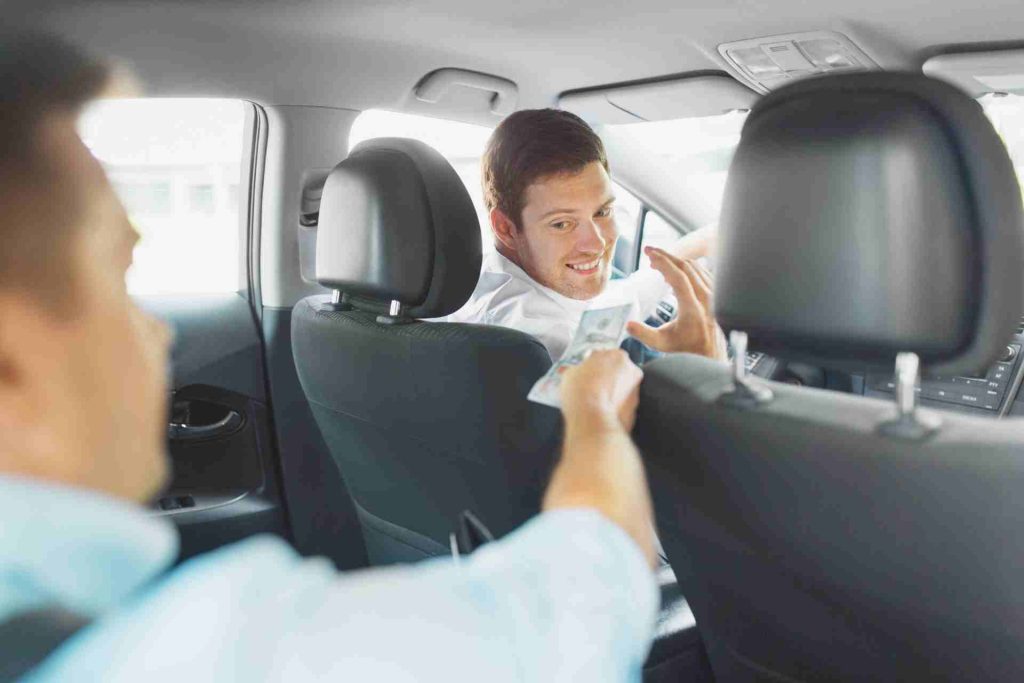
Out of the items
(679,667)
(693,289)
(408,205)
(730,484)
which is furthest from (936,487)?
(408,205)

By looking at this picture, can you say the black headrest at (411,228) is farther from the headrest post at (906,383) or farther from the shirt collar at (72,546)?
the shirt collar at (72,546)

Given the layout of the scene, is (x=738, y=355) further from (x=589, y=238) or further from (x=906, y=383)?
(x=589, y=238)

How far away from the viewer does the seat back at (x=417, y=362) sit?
1.58m

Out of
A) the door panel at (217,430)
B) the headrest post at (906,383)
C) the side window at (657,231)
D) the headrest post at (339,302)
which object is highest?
the headrest post at (906,383)

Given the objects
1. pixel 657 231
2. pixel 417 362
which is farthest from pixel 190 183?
pixel 657 231

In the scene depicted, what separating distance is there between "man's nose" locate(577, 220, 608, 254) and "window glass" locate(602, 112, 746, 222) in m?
0.93

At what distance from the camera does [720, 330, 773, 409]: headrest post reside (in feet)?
3.97

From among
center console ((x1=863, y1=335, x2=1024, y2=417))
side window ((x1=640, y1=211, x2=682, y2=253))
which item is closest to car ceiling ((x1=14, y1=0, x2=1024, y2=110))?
side window ((x1=640, y1=211, x2=682, y2=253))

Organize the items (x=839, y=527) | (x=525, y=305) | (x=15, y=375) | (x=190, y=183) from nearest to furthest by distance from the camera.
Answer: (x=15, y=375) < (x=839, y=527) < (x=525, y=305) < (x=190, y=183)

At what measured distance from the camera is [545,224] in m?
2.00

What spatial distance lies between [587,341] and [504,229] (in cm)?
75

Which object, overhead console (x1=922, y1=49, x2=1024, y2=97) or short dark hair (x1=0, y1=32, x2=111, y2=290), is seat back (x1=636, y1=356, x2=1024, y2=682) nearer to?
short dark hair (x1=0, y1=32, x2=111, y2=290)

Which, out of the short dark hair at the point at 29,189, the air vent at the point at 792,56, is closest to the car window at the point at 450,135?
the air vent at the point at 792,56

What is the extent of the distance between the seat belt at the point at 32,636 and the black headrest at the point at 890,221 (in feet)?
2.63
